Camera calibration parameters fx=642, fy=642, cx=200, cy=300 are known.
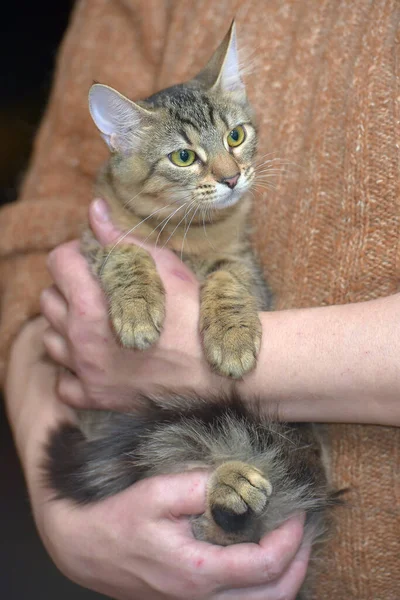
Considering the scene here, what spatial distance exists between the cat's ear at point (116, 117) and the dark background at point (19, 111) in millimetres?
1292

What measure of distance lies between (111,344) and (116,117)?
43 cm

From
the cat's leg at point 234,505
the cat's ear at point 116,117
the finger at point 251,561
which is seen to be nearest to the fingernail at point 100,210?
the cat's ear at point 116,117

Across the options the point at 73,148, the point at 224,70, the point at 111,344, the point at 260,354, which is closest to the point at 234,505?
the point at 260,354

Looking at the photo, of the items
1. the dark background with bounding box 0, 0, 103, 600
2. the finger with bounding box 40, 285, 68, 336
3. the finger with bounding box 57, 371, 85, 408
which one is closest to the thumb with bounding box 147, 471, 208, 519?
the finger with bounding box 57, 371, 85, 408

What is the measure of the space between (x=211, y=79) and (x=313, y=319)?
1.90 feet

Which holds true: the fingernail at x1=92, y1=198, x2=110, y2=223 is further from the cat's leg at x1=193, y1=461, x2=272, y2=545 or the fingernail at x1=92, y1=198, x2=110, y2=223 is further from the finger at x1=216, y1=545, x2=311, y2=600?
the finger at x1=216, y1=545, x2=311, y2=600

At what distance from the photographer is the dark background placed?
2.28 meters

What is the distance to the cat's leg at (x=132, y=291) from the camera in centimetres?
106

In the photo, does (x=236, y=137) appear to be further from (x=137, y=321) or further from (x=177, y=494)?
(x=177, y=494)

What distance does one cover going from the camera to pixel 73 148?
59.9 inches

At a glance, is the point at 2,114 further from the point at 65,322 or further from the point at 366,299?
the point at 366,299

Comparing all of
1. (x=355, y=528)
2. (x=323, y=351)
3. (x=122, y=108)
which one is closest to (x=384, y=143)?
(x=323, y=351)

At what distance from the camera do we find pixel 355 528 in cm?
108

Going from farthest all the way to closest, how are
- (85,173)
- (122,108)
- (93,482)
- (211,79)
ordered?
(85,173) → (211,79) → (122,108) → (93,482)
